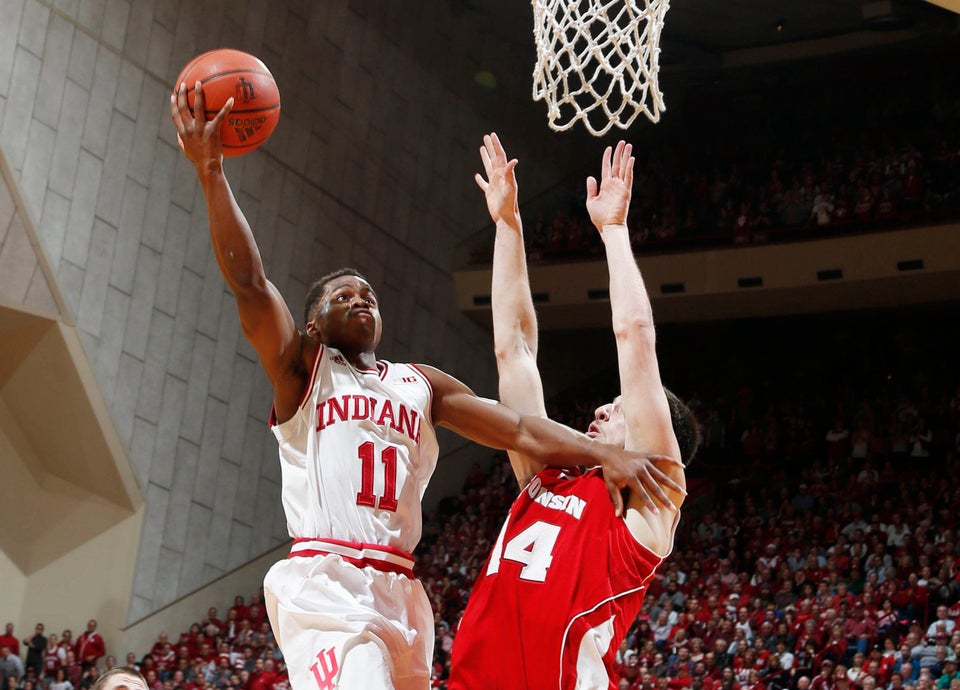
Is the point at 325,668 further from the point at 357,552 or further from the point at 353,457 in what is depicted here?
the point at 353,457

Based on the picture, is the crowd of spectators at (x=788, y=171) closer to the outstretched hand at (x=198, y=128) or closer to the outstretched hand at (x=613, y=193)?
the outstretched hand at (x=613, y=193)

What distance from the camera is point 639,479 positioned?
138 inches

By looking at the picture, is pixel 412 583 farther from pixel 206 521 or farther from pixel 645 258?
pixel 645 258

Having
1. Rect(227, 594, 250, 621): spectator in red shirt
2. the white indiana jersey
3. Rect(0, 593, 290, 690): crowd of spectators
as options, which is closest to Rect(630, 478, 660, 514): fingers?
the white indiana jersey

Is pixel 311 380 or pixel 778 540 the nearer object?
pixel 311 380

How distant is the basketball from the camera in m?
3.77

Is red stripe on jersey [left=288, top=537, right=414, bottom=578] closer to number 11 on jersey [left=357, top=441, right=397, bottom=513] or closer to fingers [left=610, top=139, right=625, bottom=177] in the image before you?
number 11 on jersey [left=357, top=441, right=397, bottom=513]

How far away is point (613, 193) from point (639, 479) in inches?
39.1

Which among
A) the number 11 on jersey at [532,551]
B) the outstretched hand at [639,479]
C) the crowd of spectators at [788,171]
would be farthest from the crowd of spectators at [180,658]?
the outstretched hand at [639,479]

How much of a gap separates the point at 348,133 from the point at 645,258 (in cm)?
485

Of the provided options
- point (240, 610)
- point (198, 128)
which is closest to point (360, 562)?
point (198, 128)

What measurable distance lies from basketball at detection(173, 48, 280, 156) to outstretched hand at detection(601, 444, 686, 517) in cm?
145

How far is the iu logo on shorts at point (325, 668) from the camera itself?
3469mm

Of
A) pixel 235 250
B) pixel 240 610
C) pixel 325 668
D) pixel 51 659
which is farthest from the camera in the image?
pixel 240 610
